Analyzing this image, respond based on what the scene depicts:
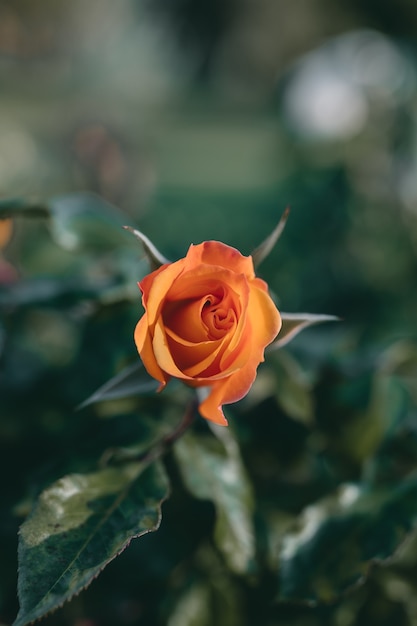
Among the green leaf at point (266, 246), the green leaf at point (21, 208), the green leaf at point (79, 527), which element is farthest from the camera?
the green leaf at point (21, 208)

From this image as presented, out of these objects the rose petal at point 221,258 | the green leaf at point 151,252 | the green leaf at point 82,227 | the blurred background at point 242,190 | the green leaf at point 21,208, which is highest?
the rose petal at point 221,258

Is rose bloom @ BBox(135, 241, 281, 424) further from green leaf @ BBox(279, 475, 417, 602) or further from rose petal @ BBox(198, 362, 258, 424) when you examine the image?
green leaf @ BBox(279, 475, 417, 602)

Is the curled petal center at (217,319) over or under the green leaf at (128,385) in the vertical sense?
over

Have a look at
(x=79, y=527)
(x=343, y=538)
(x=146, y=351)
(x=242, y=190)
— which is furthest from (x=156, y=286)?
(x=242, y=190)

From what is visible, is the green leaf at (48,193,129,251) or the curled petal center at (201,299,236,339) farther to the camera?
the green leaf at (48,193,129,251)

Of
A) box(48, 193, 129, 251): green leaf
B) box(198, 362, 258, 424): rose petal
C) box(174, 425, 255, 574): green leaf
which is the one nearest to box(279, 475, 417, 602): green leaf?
box(174, 425, 255, 574): green leaf

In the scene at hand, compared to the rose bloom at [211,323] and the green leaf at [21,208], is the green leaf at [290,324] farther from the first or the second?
the green leaf at [21,208]

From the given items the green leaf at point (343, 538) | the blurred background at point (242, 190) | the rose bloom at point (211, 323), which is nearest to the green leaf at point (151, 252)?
the rose bloom at point (211, 323)
